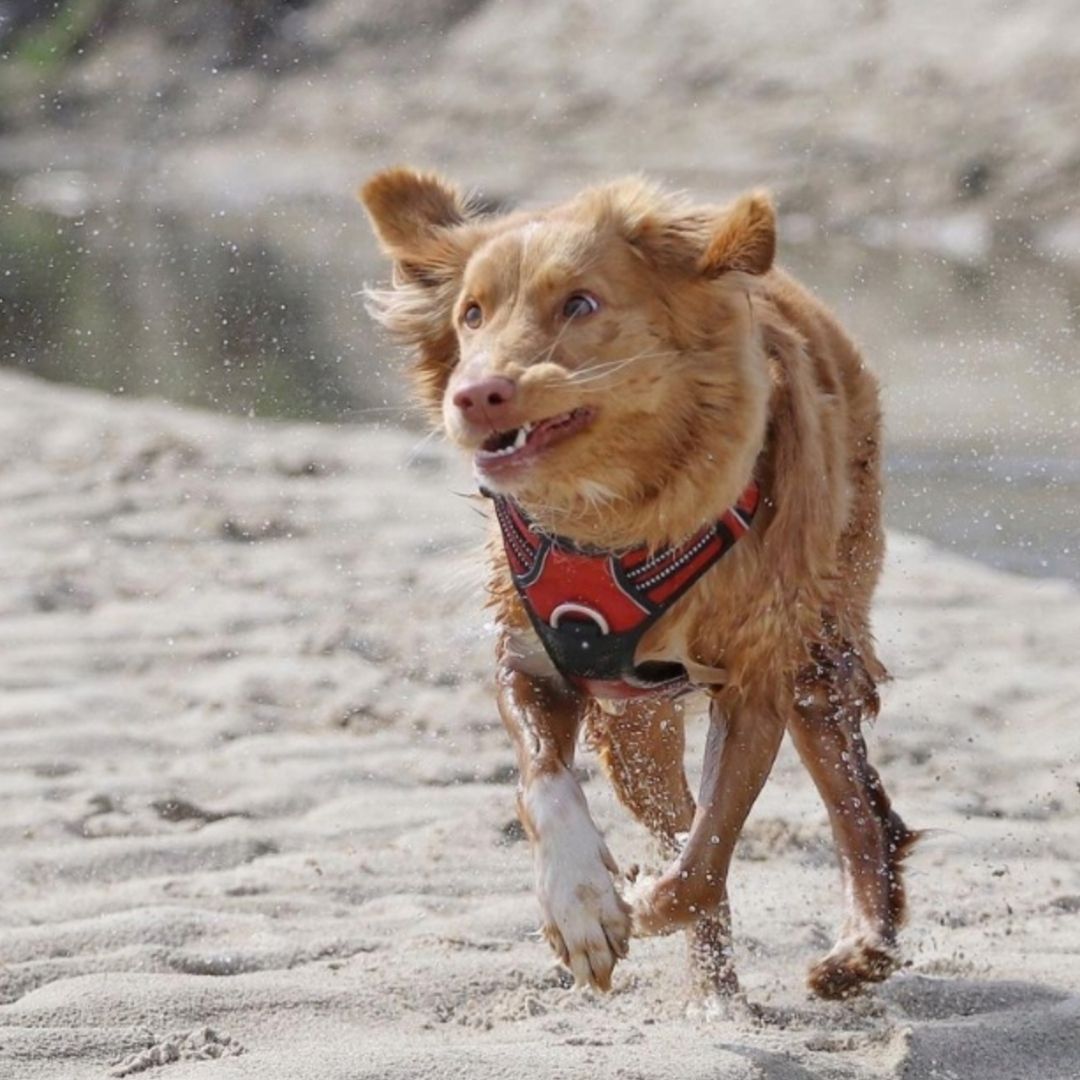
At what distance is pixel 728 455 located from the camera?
4266 millimetres

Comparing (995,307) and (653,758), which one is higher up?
(653,758)

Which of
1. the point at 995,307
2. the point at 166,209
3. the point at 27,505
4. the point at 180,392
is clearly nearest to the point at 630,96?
the point at 166,209

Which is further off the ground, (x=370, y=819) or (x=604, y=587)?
(x=604, y=587)

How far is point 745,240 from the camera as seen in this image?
420cm

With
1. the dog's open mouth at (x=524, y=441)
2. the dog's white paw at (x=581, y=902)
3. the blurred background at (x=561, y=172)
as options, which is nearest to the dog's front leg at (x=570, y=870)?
the dog's white paw at (x=581, y=902)

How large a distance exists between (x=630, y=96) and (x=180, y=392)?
25.6 feet

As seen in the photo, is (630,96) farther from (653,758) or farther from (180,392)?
(653,758)

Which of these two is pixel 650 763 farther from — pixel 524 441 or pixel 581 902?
pixel 524 441

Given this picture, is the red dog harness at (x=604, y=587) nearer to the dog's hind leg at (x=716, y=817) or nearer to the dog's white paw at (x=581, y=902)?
the dog's hind leg at (x=716, y=817)

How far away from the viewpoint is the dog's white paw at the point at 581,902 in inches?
159

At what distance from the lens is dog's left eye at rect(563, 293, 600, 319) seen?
4.20 m

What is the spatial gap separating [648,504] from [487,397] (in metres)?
0.53

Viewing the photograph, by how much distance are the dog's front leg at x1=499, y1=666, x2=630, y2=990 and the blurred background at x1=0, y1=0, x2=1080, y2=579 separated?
4.34 meters

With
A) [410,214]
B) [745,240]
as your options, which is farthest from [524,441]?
[410,214]
